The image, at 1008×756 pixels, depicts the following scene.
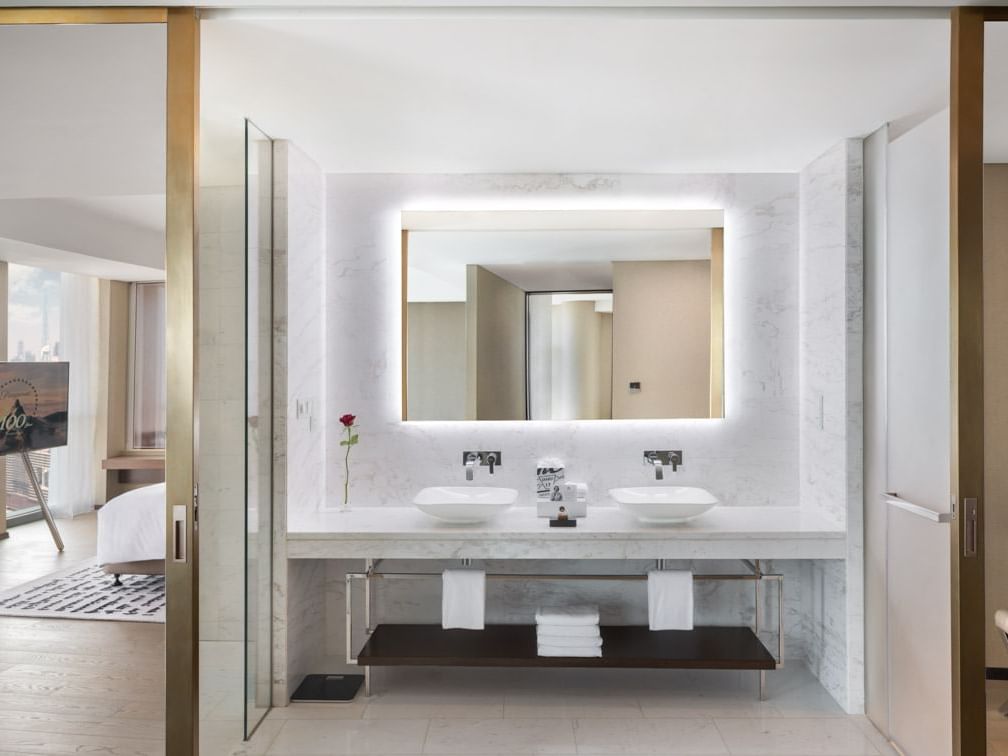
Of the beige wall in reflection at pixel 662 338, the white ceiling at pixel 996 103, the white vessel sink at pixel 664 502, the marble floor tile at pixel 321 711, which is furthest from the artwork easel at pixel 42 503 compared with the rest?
A: the white ceiling at pixel 996 103

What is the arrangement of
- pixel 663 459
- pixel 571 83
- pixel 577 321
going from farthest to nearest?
pixel 577 321, pixel 663 459, pixel 571 83

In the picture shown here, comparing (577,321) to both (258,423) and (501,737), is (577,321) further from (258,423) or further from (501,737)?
(501,737)

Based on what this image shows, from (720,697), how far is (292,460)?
231cm

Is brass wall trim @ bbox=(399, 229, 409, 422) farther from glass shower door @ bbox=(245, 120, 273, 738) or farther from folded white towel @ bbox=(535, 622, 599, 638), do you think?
folded white towel @ bbox=(535, 622, 599, 638)

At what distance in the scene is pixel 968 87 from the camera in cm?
225

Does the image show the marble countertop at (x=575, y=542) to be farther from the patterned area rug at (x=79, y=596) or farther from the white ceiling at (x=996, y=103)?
the white ceiling at (x=996, y=103)

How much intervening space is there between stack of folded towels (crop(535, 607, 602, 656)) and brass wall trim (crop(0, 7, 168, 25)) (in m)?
2.82

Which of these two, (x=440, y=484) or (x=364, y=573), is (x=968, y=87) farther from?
(x=364, y=573)

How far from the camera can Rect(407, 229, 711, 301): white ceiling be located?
3.92 meters

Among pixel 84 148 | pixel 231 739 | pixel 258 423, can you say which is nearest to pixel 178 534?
pixel 258 423

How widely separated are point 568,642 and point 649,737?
53 centimetres

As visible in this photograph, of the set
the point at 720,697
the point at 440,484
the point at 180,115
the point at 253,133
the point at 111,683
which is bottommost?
the point at 720,697

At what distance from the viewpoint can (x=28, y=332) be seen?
2.11 metres

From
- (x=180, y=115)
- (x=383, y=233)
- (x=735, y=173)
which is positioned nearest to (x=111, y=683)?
(x=180, y=115)
